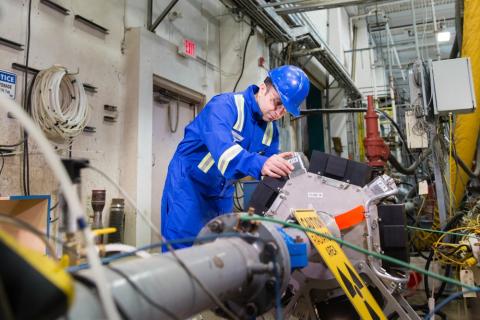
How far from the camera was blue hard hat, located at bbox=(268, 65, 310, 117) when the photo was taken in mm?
1700

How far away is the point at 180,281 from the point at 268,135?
1475mm

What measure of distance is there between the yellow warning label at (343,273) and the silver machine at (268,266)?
6cm

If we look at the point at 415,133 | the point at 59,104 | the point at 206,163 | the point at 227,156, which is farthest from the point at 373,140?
the point at 59,104

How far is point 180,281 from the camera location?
57 centimetres

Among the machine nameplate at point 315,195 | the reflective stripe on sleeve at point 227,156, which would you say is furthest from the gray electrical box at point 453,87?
the reflective stripe on sleeve at point 227,156

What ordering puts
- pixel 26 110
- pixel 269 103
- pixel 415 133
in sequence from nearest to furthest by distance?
pixel 269 103 → pixel 26 110 → pixel 415 133

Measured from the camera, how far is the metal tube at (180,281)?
478mm

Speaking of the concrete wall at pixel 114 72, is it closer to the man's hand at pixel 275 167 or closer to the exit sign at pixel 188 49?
the exit sign at pixel 188 49

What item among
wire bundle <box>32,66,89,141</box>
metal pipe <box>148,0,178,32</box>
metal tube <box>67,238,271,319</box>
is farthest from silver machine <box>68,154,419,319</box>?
metal pipe <box>148,0,178,32</box>

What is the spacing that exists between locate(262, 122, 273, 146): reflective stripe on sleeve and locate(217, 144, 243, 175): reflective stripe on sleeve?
1.96 feet

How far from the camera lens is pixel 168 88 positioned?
3004 millimetres

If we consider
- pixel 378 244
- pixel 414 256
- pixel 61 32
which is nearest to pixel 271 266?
pixel 378 244

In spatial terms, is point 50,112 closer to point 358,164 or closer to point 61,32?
point 61,32

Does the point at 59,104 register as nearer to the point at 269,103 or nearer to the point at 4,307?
the point at 269,103
